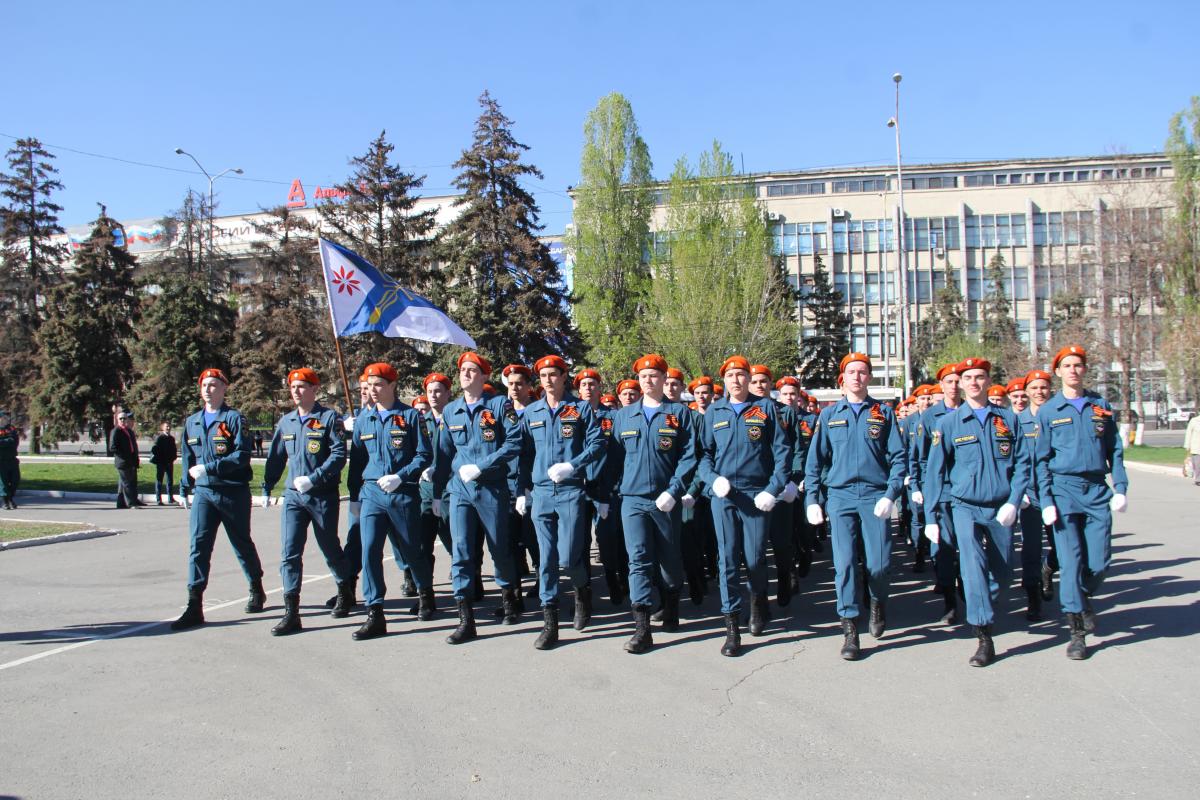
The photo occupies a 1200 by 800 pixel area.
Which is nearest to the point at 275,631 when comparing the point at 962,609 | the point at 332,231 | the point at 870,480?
the point at 870,480

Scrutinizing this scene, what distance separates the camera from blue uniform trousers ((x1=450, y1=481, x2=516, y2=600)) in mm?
6520

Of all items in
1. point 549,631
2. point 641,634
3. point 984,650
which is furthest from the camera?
point 549,631

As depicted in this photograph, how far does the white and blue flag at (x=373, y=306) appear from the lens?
1112cm

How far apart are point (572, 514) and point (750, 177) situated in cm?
3985

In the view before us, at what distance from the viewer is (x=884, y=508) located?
5.85 metres

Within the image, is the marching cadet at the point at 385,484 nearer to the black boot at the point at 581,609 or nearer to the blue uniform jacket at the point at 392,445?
the blue uniform jacket at the point at 392,445

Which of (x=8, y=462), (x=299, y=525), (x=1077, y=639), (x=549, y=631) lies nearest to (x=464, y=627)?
(x=549, y=631)

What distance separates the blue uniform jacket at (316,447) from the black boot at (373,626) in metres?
1.06

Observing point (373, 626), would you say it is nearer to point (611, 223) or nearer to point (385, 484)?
point (385, 484)

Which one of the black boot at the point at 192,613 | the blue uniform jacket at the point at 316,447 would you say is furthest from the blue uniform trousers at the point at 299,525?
the black boot at the point at 192,613

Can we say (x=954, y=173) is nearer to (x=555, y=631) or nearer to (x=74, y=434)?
(x=74, y=434)

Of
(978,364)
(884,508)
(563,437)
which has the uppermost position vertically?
(978,364)

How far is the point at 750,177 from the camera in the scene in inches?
1705

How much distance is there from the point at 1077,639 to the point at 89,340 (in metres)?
46.7
